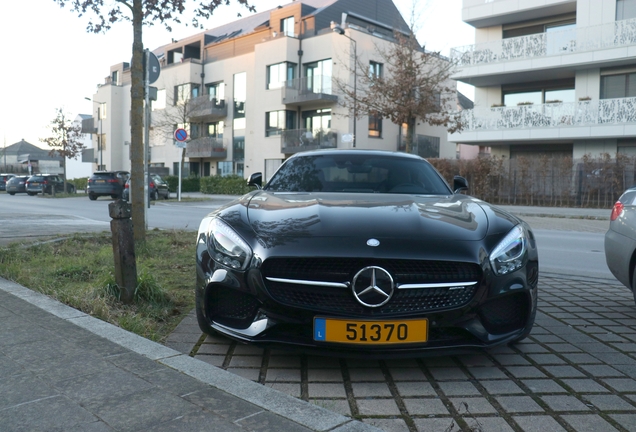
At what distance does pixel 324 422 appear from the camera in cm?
248

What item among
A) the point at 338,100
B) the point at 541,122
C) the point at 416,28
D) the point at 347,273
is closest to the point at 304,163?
the point at 347,273

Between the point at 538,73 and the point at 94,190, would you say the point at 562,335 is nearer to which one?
the point at 538,73

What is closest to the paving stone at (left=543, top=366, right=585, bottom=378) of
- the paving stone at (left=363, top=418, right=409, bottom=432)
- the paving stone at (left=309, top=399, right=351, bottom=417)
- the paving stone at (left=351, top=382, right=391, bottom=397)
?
the paving stone at (left=351, top=382, right=391, bottom=397)

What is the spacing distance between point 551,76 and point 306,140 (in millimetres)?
14615

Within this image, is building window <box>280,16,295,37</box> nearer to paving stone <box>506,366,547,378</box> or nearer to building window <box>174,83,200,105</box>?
building window <box>174,83,200,105</box>

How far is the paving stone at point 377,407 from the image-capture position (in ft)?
9.17

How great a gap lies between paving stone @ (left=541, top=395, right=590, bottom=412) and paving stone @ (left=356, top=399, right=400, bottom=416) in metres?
0.78

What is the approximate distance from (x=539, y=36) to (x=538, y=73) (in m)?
1.63

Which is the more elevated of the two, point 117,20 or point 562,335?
point 117,20

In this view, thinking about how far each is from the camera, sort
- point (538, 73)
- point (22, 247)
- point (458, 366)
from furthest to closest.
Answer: point (538, 73), point (22, 247), point (458, 366)

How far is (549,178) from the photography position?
2350 centimetres

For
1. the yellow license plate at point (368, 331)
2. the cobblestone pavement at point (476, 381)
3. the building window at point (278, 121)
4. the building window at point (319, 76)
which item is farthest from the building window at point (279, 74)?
the yellow license plate at point (368, 331)

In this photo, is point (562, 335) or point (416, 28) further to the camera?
point (416, 28)

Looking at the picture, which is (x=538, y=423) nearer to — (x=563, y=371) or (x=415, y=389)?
(x=415, y=389)
